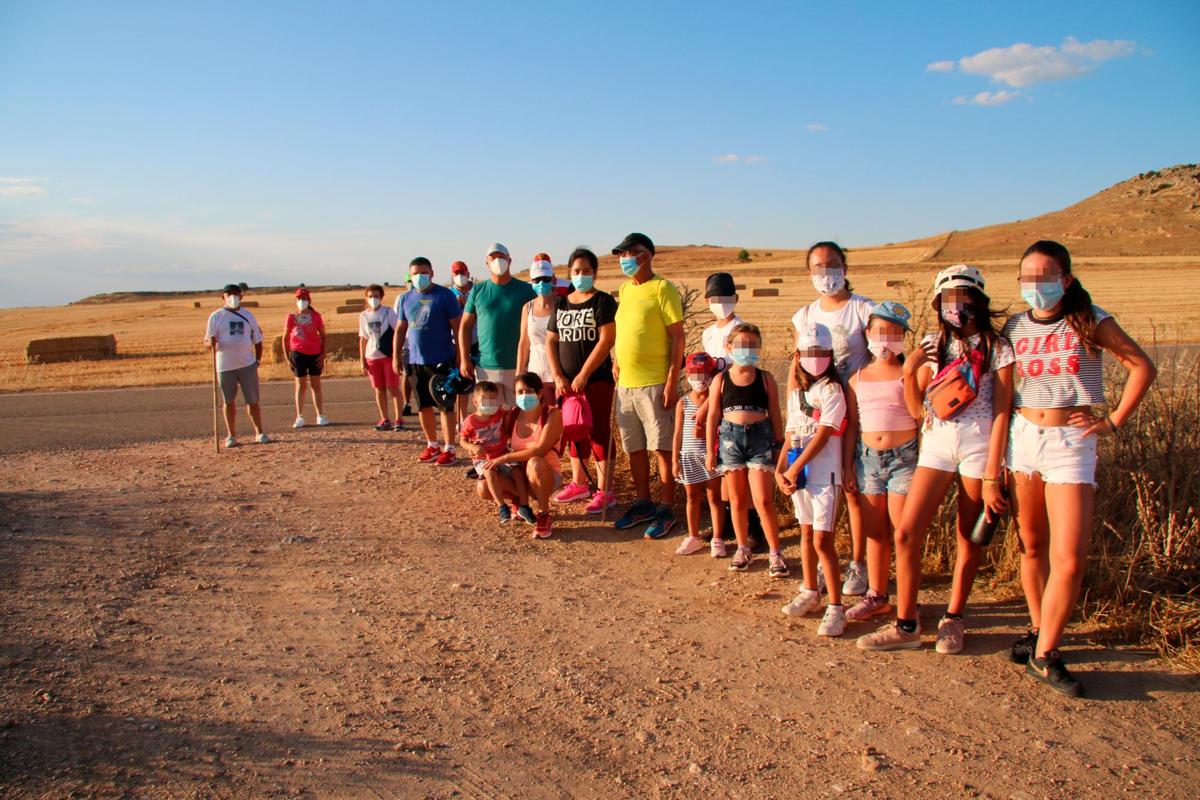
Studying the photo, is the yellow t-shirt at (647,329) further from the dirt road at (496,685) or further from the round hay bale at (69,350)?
the round hay bale at (69,350)

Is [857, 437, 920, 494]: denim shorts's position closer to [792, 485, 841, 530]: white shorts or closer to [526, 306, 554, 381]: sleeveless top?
[792, 485, 841, 530]: white shorts

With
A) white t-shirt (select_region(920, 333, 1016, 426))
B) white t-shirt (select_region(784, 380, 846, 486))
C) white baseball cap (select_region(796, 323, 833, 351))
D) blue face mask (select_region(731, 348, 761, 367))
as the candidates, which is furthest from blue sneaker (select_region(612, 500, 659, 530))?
white t-shirt (select_region(920, 333, 1016, 426))

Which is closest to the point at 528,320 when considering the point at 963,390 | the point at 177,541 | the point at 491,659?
the point at 177,541

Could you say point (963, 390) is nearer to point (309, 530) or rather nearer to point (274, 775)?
point (274, 775)

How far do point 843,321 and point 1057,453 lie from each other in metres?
1.37

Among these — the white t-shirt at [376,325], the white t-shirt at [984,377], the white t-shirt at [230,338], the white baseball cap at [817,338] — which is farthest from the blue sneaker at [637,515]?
the white t-shirt at [230,338]

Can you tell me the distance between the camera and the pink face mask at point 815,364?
470 centimetres

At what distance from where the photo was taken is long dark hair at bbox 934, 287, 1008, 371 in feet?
13.5

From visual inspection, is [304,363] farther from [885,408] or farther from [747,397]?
[885,408]

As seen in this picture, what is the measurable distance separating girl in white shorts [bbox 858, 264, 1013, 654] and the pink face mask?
0.50 metres

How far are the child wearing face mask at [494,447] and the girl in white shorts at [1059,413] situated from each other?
3527mm

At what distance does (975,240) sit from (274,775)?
3107 inches

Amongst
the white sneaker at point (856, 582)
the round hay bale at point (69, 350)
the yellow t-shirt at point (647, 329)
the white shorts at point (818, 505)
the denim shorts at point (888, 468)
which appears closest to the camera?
the denim shorts at point (888, 468)

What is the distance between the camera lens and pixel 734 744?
354 cm
